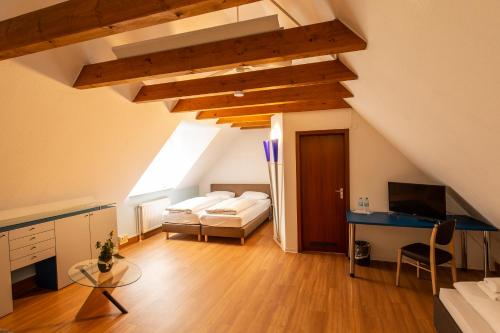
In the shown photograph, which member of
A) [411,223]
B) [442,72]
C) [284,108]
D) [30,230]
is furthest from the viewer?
[284,108]

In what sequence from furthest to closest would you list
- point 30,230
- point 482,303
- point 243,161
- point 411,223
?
point 243,161, point 411,223, point 30,230, point 482,303

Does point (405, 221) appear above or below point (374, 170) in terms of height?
below

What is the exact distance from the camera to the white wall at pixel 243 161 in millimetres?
6746

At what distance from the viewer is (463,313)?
1869 mm

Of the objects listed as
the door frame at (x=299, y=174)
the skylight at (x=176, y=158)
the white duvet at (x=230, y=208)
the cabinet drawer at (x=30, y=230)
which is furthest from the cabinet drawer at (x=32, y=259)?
the door frame at (x=299, y=174)

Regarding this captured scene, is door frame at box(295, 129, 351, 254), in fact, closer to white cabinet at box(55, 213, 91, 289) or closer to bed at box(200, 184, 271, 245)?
bed at box(200, 184, 271, 245)

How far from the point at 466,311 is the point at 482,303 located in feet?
0.39

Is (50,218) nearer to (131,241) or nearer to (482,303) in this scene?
(131,241)

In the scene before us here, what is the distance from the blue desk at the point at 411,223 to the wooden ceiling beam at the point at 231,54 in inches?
90.4

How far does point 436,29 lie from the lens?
2.91ft

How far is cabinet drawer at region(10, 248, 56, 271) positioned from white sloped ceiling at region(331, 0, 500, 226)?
392 cm

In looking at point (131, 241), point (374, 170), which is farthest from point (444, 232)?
point (131, 241)

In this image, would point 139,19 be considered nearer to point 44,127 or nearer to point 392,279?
point 44,127

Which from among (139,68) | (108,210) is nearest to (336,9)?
(139,68)
